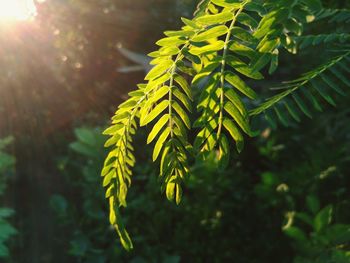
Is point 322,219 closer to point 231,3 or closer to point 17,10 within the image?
point 231,3

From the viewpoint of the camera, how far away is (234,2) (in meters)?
1.32

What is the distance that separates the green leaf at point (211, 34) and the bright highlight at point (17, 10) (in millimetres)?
2921

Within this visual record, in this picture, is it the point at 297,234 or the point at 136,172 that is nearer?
the point at 297,234

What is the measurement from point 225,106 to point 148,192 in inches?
114

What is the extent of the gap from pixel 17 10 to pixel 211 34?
147 inches

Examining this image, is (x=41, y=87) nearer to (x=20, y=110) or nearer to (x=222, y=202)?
(x=20, y=110)

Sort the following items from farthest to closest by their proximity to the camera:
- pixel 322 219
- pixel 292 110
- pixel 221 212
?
pixel 221 212, pixel 322 219, pixel 292 110

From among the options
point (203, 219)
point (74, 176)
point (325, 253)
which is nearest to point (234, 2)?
point (325, 253)

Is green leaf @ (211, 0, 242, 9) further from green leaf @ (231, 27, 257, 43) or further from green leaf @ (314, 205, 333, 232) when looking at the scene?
green leaf @ (314, 205, 333, 232)

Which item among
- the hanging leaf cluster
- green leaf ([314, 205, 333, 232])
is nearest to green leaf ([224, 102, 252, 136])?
the hanging leaf cluster

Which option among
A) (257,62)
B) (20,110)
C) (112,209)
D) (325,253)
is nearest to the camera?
(257,62)

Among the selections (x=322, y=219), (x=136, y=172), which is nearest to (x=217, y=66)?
(x=322, y=219)

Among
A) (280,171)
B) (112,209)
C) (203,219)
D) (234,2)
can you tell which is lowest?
(112,209)

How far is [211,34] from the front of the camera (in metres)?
1.33
